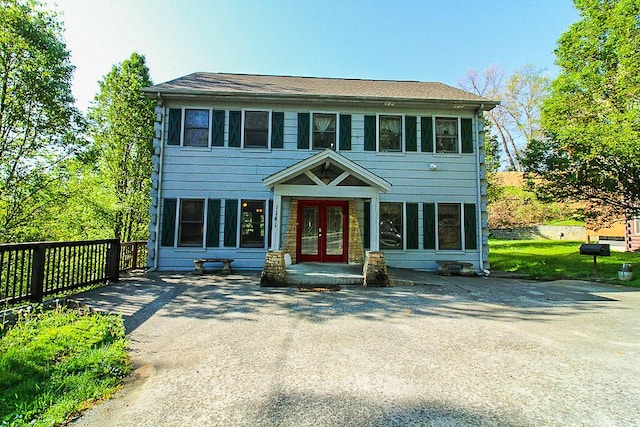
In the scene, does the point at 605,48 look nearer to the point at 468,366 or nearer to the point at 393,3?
the point at 393,3

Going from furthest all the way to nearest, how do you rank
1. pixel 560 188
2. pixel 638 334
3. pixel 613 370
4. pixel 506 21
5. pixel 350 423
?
pixel 506 21 → pixel 560 188 → pixel 638 334 → pixel 613 370 → pixel 350 423

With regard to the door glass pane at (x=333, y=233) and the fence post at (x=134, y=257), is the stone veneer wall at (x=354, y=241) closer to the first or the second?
the door glass pane at (x=333, y=233)

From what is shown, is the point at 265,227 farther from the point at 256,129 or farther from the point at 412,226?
Answer: the point at 412,226

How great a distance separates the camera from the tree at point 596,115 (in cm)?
927

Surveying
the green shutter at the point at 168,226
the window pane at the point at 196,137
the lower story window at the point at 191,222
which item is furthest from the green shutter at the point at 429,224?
the green shutter at the point at 168,226

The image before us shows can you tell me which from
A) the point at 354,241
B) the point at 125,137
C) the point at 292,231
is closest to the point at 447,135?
the point at 354,241

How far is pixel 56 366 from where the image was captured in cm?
289

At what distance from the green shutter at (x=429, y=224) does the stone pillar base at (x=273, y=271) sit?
4.89 metres

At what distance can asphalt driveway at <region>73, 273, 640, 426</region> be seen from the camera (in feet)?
7.65

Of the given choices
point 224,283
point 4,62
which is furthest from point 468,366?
point 4,62

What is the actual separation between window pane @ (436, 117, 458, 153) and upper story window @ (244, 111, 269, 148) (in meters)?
5.57

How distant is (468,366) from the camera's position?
10.4 ft

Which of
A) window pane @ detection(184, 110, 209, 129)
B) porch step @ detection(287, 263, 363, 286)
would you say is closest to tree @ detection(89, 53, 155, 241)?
A: window pane @ detection(184, 110, 209, 129)

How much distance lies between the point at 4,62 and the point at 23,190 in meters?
3.94
